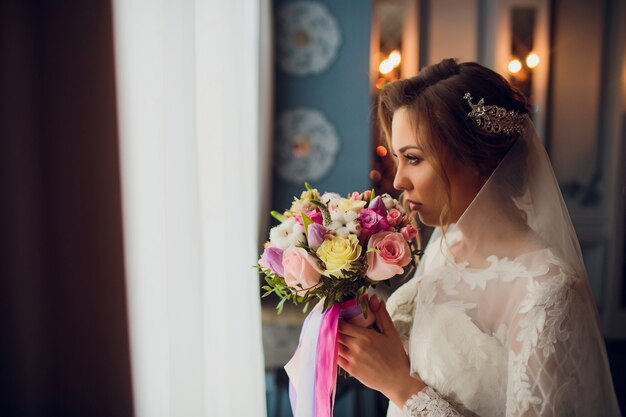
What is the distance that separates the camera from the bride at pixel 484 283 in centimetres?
84

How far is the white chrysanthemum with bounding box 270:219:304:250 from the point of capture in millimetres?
912

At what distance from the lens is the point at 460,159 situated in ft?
3.43

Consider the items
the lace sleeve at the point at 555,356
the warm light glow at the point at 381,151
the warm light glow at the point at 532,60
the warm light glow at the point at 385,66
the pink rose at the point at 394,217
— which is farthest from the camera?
the warm light glow at the point at 532,60

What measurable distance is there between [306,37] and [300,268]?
2.29 meters

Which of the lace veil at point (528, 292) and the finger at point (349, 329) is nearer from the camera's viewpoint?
the lace veil at point (528, 292)

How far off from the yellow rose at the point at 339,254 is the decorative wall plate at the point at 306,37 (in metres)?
2.16

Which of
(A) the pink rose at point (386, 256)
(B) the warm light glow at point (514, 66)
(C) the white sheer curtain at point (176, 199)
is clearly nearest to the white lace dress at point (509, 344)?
(A) the pink rose at point (386, 256)

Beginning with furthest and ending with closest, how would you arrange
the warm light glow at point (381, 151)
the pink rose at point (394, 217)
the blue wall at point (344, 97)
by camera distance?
1. the warm light glow at point (381, 151)
2. the blue wall at point (344, 97)
3. the pink rose at point (394, 217)

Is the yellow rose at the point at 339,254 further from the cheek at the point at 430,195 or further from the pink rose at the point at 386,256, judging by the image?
the cheek at the point at 430,195

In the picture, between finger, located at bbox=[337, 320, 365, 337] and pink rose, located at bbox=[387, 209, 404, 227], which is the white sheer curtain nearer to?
finger, located at bbox=[337, 320, 365, 337]

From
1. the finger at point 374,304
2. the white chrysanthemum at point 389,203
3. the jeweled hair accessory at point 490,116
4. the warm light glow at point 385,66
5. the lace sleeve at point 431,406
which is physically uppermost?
the warm light glow at point 385,66

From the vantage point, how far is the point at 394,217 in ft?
3.11

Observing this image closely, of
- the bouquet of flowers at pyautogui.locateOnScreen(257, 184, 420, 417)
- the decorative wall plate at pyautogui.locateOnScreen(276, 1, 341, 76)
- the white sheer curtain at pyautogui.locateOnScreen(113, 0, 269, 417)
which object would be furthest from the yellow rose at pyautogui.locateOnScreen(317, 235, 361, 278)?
the decorative wall plate at pyautogui.locateOnScreen(276, 1, 341, 76)

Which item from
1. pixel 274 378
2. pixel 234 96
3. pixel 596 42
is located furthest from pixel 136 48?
pixel 596 42
